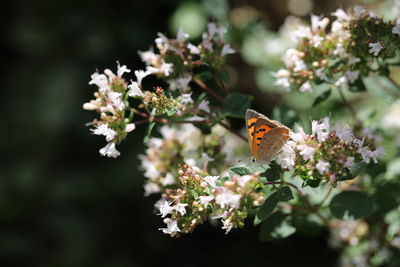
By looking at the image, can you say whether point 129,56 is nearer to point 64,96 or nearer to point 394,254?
point 64,96

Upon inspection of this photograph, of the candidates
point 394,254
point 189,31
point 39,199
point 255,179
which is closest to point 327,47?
point 255,179

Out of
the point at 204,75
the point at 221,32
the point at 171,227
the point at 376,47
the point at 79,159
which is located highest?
the point at 79,159

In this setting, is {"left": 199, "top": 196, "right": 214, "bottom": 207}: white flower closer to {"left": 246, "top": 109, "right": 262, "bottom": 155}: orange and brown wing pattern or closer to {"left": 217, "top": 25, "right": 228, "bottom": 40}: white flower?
{"left": 246, "top": 109, "right": 262, "bottom": 155}: orange and brown wing pattern

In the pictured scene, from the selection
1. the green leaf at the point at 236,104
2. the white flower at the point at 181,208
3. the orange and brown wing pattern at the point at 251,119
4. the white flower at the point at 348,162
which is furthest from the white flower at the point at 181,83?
the white flower at the point at 348,162

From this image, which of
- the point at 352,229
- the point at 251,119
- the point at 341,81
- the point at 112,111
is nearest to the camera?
the point at 251,119

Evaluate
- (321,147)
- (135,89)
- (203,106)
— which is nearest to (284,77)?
(203,106)

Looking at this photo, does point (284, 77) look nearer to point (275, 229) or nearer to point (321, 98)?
point (321, 98)

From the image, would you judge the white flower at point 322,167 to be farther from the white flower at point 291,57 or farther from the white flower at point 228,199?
the white flower at point 291,57
